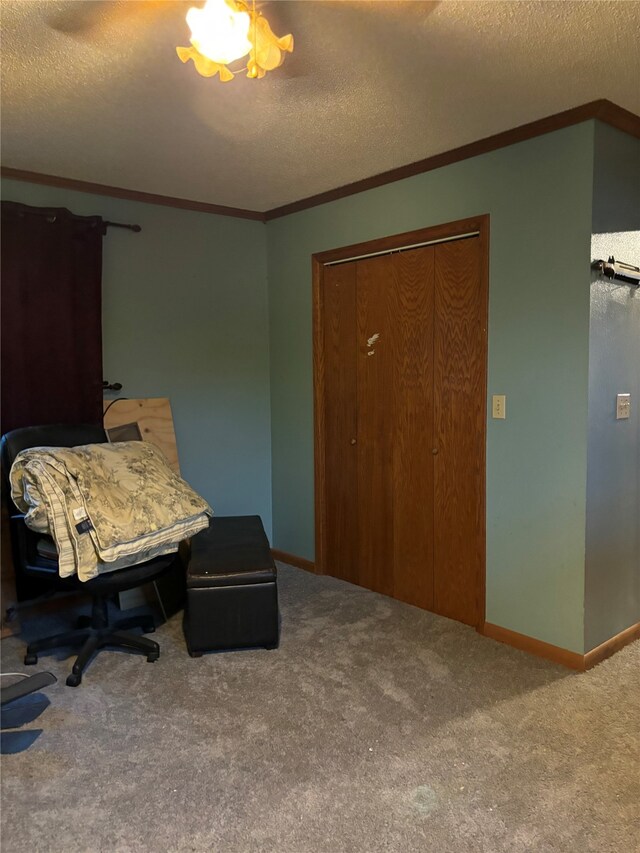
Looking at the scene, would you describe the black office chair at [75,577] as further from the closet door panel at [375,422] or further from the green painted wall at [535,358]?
the green painted wall at [535,358]

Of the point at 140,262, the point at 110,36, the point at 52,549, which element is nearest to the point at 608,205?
the point at 110,36

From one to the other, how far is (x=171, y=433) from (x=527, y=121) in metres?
2.45

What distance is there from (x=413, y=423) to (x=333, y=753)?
5.66ft

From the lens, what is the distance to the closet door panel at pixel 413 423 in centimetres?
325

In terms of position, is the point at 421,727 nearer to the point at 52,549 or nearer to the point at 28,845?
the point at 28,845

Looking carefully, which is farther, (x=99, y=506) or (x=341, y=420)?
(x=341, y=420)

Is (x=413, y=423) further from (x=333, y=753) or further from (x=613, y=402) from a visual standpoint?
(x=333, y=753)

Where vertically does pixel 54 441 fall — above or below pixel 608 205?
below

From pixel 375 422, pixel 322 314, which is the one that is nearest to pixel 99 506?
pixel 375 422

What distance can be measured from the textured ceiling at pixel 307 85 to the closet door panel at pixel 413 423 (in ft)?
1.94

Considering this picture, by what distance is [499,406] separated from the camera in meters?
2.89

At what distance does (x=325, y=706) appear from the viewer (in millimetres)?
2389

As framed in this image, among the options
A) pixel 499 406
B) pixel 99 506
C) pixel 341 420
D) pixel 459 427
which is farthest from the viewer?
pixel 341 420

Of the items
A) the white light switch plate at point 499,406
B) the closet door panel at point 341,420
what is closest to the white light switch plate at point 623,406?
the white light switch plate at point 499,406
